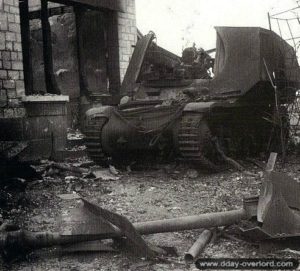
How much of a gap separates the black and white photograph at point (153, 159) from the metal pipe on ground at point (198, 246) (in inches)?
0.7

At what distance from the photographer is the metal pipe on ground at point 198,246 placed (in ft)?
11.9

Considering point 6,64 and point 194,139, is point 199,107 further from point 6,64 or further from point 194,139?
point 6,64

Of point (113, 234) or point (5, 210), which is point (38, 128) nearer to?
point (5, 210)

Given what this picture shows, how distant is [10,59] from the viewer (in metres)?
8.73

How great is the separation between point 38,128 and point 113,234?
5862 mm

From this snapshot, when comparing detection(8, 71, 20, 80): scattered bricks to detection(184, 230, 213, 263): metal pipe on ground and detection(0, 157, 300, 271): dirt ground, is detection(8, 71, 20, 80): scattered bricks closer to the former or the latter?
detection(0, 157, 300, 271): dirt ground

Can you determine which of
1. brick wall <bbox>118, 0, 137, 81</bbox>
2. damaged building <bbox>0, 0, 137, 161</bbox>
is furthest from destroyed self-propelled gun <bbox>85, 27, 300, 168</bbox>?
brick wall <bbox>118, 0, 137, 81</bbox>

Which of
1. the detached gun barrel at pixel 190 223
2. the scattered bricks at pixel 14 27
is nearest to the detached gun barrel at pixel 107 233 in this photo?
the detached gun barrel at pixel 190 223

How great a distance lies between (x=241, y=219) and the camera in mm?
4289

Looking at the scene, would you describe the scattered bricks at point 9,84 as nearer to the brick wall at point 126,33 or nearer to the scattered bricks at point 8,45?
the scattered bricks at point 8,45

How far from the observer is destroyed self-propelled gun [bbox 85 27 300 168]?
738 cm

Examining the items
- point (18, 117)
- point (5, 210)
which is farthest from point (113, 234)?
point (18, 117)

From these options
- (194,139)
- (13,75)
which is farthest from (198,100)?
(13,75)

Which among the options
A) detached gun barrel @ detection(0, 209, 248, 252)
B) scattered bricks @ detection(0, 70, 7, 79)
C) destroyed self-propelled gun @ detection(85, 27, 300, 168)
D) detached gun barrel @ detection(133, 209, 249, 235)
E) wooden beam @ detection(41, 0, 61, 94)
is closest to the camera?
detached gun barrel @ detection(0, 209, 248, 252)
